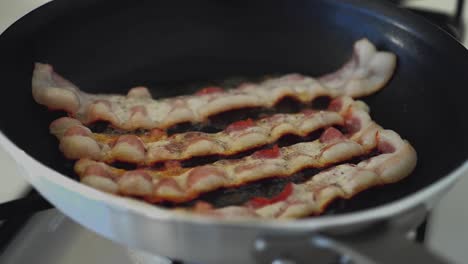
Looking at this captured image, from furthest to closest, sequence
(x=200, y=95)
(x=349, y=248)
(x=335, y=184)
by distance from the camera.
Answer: (x=200, y=95), (x=335, y=184), (x=349, y=248)

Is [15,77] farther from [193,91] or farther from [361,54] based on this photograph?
[361,54]

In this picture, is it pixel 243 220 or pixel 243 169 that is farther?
pixel 243 169

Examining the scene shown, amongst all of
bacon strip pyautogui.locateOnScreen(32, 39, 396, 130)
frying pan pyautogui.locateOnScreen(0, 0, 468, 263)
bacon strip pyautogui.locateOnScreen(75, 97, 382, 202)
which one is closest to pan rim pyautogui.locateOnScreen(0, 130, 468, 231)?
frying pan pyautogui.locateOnScreen(0, 0, 468, 263)

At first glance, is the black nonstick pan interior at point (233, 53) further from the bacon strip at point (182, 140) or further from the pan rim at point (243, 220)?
the pan rim at point (243, 220)

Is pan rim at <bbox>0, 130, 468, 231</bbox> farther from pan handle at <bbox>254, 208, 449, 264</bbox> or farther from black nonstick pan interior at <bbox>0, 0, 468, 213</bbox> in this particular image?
black nonstick pan interior at <bbox>0, 0, 468, 213</bbox>

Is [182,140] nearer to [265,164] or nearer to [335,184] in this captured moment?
[265,164]

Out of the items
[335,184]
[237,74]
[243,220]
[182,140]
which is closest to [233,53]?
[237,74]

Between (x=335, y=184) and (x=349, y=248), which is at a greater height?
(x=349, y=248)
